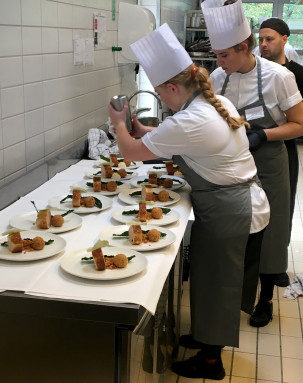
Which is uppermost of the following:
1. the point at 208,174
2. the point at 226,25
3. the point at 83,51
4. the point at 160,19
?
the point at 160,19

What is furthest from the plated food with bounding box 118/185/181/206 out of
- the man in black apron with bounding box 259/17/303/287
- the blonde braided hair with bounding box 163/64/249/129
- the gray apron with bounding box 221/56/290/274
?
the man in black apron with bounding box 259/17/303/287

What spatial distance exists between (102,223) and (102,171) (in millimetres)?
671

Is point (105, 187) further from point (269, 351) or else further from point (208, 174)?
point (269, 351)

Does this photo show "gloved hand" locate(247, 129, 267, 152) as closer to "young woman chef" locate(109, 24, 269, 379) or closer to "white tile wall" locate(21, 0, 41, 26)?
"young woman chef" locate(109, 24, 269, 379)

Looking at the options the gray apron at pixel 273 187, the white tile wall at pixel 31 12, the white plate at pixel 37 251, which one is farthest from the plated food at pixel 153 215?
the white tile wall at pixel 31 12

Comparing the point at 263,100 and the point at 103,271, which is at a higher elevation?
the point at 263,100

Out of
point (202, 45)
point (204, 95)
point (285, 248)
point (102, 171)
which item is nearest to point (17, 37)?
point (102, 171)

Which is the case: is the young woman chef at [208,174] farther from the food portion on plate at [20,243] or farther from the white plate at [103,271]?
the food portion on plate at [20,243]

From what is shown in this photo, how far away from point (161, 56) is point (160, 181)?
0.73 meters

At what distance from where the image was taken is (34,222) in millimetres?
2023

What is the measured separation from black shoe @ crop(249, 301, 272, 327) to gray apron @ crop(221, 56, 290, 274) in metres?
0.25

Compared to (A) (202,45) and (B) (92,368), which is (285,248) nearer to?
(B) (92,368)

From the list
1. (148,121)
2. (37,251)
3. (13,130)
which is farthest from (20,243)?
(148,121)

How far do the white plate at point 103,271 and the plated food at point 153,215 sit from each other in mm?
337
